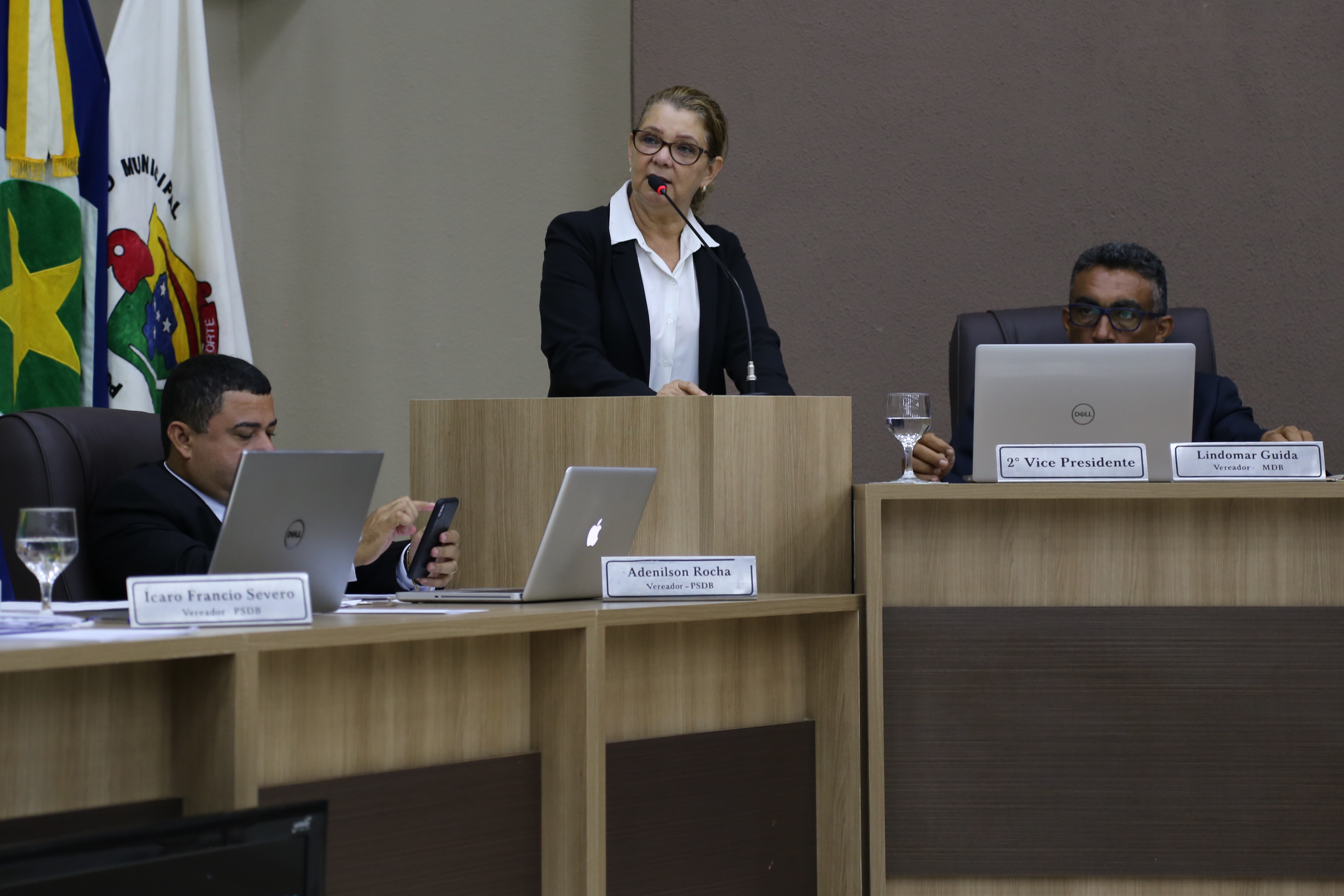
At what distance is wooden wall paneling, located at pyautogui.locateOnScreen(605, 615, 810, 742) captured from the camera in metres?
Result: 1.73

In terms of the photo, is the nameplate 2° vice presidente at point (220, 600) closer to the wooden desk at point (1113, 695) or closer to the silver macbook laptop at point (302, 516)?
the silver macbook laptop at point (302, 516)

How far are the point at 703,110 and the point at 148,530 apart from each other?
3.70 ft

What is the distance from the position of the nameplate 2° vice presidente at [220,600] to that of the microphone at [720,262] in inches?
33.0

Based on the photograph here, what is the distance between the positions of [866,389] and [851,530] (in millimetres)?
1331

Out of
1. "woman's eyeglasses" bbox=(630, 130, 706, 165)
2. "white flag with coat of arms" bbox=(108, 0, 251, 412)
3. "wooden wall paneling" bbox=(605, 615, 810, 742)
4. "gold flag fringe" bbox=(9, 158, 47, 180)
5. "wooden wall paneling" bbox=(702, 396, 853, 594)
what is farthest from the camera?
"white flag with coat of arms" bbox=(108, 0, 251, 412)

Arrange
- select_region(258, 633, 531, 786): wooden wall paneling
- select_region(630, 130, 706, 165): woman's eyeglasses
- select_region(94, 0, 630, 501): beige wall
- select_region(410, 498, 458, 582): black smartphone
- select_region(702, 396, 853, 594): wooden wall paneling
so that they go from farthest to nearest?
select_region(94, 0, 630, 501): beige wall, select_region(630, 130, 706, 165): woman's eyeglasses, select_region(702, 396, 853, 594): wooden wall paneling, select_region(410, 498, 458, 582): black smartphone, select_region(258, 633, 531, 786): wooden wall paneling

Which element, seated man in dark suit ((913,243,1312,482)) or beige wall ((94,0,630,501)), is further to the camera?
beige wall ((94,0,630,501))

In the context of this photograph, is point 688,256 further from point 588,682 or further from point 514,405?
point 588,682

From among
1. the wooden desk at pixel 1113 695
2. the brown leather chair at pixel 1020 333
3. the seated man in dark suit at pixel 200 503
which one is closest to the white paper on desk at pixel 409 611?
the seated man in dark suit at pixel 200 503

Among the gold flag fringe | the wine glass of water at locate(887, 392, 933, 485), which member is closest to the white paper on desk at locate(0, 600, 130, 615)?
the wine glass of water at locate(887, 392, 933, 485)

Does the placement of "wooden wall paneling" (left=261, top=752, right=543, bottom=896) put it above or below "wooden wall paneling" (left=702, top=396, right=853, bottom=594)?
below

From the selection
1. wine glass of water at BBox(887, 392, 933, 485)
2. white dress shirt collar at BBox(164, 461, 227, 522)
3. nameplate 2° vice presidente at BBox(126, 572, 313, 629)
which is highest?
wine glass of water at BBox(887, 392, 933, 485)

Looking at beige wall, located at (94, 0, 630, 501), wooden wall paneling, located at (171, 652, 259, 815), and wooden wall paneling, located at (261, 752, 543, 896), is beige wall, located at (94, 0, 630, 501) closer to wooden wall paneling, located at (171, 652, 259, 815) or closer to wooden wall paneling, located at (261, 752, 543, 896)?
wooden wall paneling, located at (261, 752, 543, 896)

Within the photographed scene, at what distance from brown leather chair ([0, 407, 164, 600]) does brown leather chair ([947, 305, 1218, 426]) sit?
1.54 m
